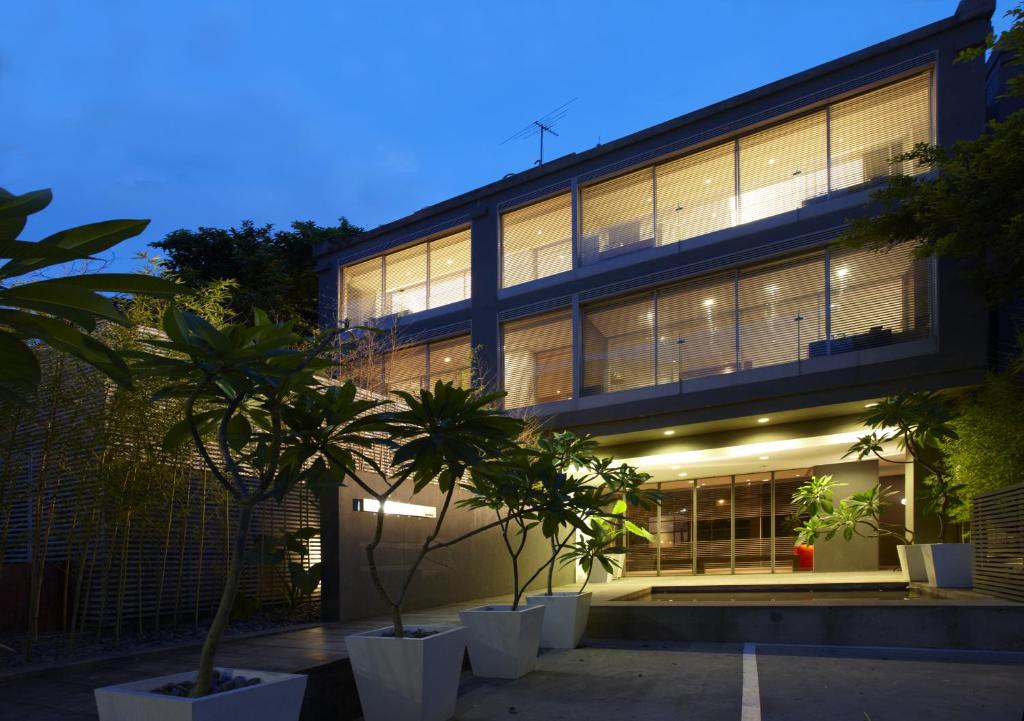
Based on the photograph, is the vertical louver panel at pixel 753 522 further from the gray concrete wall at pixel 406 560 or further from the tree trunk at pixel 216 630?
the tree trunk at pixel 216 630

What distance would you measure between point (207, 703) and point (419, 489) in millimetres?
1867

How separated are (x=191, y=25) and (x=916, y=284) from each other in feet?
577

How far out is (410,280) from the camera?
1773 cm

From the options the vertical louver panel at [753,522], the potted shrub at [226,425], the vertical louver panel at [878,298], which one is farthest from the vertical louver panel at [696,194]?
the potted shrub at [226,425]

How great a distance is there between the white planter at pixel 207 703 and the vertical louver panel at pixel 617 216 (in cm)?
1207

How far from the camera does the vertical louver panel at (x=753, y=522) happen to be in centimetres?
1666

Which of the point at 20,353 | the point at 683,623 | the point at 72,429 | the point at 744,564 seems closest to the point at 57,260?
the point at 20,353

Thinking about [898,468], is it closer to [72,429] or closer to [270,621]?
[270,621]

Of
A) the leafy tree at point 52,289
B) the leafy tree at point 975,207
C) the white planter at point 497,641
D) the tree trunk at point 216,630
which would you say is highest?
the leafy tree at point 975,207

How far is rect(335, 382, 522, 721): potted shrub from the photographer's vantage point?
160 inches

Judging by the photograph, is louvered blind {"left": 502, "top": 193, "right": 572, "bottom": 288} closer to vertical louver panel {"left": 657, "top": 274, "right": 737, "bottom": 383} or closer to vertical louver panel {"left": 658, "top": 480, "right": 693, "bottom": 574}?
vertical louver panel {"left": 657, "top": 274, "right": 737, "bottom": 383}

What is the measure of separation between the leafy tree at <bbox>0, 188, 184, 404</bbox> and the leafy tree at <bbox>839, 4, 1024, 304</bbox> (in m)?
8.93

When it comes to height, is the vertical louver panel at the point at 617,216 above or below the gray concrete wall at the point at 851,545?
above

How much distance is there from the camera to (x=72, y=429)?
6.26 metres
